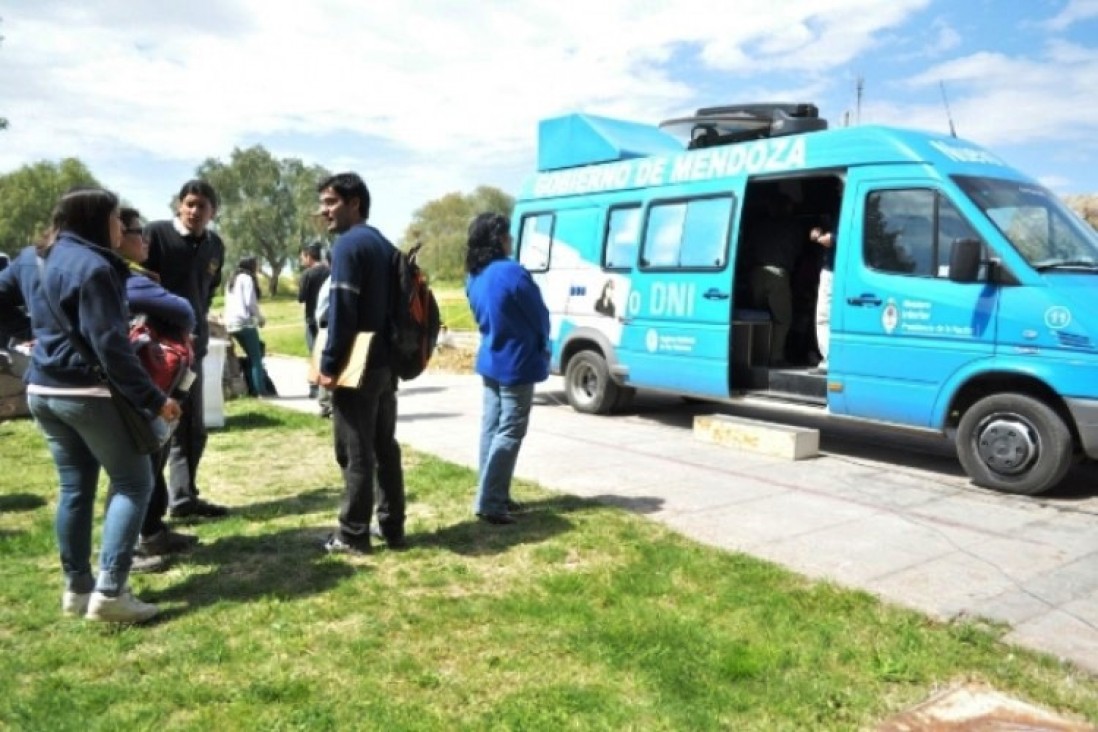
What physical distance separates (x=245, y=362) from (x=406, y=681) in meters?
8.96

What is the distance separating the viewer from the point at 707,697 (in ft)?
10.6

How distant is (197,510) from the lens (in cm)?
564

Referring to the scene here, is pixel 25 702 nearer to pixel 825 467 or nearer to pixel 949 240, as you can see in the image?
pixel 825 467

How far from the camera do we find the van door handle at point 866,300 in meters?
6.95

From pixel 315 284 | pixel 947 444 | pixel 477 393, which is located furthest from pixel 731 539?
pixel 477 393

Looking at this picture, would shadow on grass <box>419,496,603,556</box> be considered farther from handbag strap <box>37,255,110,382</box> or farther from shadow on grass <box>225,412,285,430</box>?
shadow on grass <box>225,412,285,430</box>

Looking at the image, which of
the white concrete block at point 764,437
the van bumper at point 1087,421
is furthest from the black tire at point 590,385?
the van bumper at point 1087,421

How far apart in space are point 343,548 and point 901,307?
15.1ft

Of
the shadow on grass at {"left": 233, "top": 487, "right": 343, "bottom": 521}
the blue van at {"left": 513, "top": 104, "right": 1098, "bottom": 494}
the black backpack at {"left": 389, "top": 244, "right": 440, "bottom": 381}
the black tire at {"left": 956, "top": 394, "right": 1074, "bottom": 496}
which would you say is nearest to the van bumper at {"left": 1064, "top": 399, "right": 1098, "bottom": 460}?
the blue van at {"left": 513, "top": 104, "right": 1098, "bottom": 494}

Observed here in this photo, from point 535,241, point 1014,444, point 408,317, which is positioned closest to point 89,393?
point 408,317

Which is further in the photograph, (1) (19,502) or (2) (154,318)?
(1) (19,502)

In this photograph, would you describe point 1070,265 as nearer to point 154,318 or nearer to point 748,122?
point 748,122

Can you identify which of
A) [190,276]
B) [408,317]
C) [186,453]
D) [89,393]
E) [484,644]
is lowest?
[484,644]

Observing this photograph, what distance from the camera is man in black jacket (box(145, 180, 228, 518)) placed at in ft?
16.9
